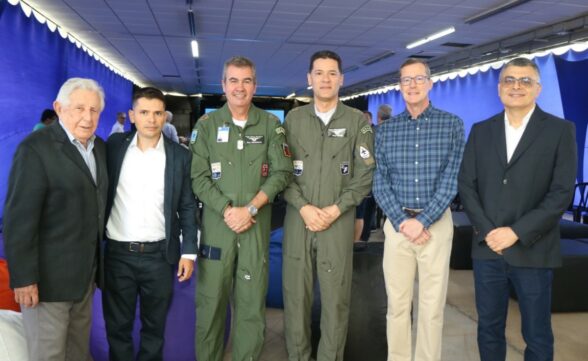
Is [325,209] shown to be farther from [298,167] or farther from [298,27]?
[298,27]

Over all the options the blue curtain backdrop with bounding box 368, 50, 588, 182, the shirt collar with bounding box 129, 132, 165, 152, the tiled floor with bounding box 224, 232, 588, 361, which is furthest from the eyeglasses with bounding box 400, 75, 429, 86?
the blue curtain backdrop with bounding box 368, 50, 588, 182

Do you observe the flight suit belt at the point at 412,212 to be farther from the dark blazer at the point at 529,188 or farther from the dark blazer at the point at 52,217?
the dark blazer at the point at 52,217

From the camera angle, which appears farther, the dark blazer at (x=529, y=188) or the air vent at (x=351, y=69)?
the air vent at (x=351, y=69)

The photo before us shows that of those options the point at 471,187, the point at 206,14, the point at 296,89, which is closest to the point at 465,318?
the point at 471,187

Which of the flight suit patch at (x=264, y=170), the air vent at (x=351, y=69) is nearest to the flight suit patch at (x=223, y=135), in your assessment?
the flight suit patch at (x=264, y=170)

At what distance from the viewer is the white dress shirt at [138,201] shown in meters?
2.12

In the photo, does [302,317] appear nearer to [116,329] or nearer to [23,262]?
[116,329]

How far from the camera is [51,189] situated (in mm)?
1758

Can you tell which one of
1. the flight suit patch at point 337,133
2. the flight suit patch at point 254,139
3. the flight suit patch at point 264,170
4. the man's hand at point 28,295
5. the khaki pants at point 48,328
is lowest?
the khaki pants at point 48,328

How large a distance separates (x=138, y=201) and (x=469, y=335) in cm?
249

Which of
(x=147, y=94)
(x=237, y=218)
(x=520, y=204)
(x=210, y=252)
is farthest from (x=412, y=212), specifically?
(x=147, y=94)

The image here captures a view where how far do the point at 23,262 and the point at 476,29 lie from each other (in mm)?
8123

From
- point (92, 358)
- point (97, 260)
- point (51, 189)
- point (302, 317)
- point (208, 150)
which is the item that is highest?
point (208, 150)

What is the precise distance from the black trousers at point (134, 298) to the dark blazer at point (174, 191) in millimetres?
110
